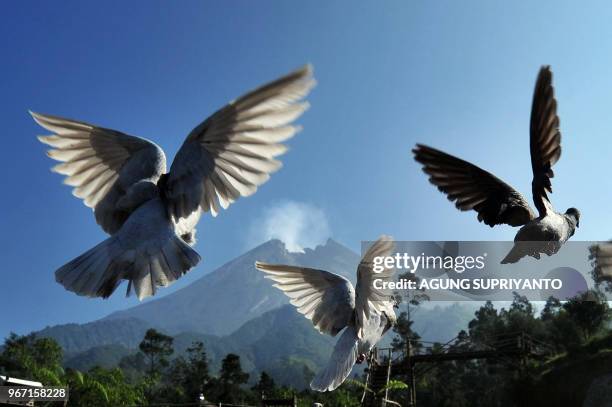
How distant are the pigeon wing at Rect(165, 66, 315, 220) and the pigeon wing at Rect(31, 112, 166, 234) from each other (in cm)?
41

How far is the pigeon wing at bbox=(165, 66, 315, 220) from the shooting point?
284cm

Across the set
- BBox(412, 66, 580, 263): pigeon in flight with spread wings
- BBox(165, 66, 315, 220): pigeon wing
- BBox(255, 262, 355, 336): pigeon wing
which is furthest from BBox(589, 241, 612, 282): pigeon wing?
BBox(165, 66, 315, 220): pigeon wing

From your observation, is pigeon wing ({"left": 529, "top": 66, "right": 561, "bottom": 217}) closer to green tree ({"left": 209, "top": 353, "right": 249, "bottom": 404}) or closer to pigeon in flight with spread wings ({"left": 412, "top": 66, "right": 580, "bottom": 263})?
pigeon in flight with spread wings ({"left": 412, "top": 66, "right": 580, "bottom": 263})

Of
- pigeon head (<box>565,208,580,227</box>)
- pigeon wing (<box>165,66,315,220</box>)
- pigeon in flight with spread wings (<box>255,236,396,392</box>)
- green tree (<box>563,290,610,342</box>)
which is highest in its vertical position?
green tree (<box>563,290,610,342</box>)

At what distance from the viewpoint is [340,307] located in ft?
19.8

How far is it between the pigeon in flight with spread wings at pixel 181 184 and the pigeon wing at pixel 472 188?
268 centimetres

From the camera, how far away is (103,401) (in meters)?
20.6

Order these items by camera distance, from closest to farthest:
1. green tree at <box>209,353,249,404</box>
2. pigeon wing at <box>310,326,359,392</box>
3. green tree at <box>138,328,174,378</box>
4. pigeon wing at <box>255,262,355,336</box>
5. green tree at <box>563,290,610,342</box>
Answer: pigeon wing at <box>310,326,359,392</box> → pigeon wing at <box>255,262,355,336</box> → green tree at <box>563,290,610,342</box> → green tree at <box>209,353,249,404</box> → green tree at <box>138,328,174,378</box>

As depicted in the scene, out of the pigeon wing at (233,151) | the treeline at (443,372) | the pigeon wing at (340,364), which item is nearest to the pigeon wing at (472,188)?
the pigeon wing at (340,364)

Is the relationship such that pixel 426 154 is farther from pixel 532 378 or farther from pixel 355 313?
pixel 532 378

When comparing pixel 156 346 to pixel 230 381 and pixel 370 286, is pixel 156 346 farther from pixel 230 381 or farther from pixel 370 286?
pixel 370 286

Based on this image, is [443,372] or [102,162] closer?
[102,162]

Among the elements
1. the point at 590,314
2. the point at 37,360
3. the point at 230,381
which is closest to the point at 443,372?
the point at 230,381

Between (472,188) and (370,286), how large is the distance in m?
1.36
